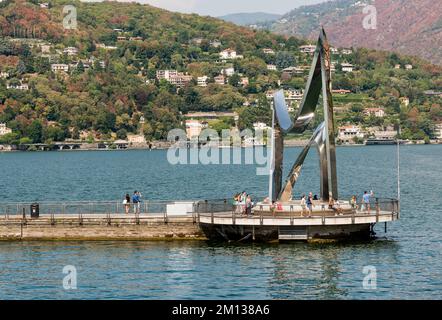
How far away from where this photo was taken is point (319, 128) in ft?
174

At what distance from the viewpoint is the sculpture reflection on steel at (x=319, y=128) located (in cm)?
5075

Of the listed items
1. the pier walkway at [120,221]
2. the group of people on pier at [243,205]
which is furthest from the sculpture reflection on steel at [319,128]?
the pier walkway at [120,221]

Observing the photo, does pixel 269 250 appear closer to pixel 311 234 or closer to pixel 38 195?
pixel 311 234

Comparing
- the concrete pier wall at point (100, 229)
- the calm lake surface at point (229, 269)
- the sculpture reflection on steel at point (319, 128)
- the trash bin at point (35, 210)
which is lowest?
the calm lake surface at point (229, 269)

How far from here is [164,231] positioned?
5203 centimetres

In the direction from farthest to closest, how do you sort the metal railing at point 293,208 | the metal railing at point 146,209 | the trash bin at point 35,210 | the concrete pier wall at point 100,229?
the trash bin at point 35,210, the concrete pier wall at point 100,229, the metal railing at point 146,209, the metal railing at point 293,208

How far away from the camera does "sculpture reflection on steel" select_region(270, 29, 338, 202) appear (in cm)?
5075

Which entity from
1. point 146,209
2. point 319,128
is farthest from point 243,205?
point 319,128

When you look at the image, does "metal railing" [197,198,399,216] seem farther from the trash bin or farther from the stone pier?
the trash bin

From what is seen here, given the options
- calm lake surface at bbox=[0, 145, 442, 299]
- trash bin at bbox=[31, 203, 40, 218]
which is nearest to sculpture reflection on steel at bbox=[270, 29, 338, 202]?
calm lake surface at bbox=[0, 145, 442, 299]

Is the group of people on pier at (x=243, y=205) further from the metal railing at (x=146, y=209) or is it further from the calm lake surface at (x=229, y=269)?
the calm lake surface at (x=229, y=269)

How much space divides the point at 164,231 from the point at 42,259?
6396 millimetres

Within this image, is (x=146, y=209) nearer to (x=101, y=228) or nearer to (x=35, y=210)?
(x=101, y=228)

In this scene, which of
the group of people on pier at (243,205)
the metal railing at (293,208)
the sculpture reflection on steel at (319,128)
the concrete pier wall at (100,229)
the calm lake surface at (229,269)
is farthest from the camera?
the concrete pier wall at (100,229)
